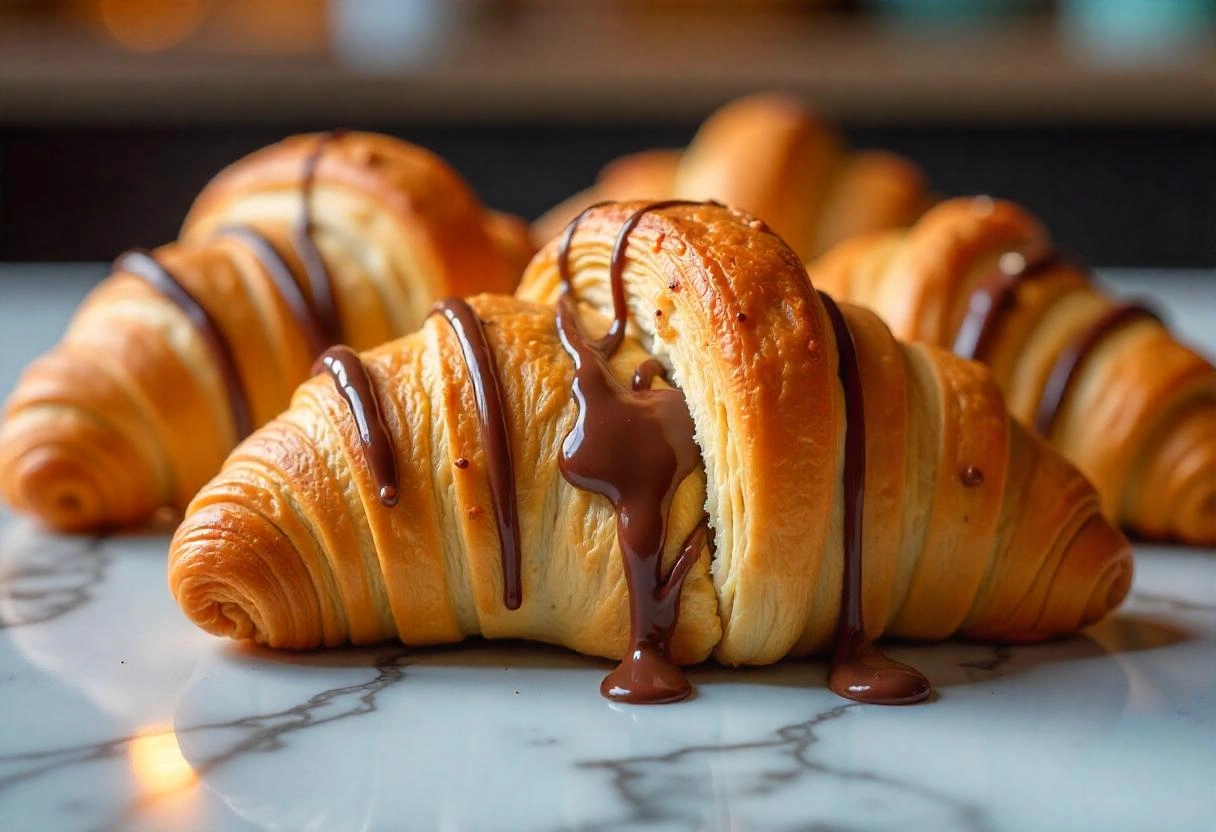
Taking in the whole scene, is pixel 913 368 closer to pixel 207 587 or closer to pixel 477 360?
pixel 477 360

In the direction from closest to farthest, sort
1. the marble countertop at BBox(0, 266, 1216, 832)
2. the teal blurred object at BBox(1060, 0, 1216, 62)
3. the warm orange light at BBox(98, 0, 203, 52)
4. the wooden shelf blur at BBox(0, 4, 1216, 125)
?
the marble countertop at BBox(0, 266, 1216, 832), the wooden shelf blur at BBox(0, 4, 1216, 125), the teal blurred object at BBox(1060, 0, 1216, 62), the warm orange light at BBox(98, 0, 203, 52)

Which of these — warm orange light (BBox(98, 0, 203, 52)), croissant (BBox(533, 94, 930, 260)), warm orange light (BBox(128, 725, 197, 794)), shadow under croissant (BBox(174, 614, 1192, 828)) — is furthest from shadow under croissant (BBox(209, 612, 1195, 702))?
warm orange light (BBox(98, 0, 203, 52))

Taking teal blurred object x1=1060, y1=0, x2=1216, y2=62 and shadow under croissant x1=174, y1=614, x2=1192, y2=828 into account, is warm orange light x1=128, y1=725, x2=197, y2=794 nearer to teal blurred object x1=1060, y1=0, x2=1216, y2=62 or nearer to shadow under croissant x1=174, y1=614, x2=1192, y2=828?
shadow under croissant x1=174, y1=614, x2=1192, y2=828

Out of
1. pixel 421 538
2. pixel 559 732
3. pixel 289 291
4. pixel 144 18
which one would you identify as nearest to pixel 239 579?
pixel 421 538

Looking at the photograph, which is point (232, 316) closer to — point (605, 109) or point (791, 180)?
point (791, 180)

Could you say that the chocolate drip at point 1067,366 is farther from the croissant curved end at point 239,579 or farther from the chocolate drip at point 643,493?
the croissant curved end at point 239,579
